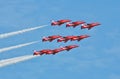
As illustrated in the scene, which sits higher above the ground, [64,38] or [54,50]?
[64,38]

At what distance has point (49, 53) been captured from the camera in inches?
4459

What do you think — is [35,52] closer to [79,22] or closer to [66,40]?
[66,40]

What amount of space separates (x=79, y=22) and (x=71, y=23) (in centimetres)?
465

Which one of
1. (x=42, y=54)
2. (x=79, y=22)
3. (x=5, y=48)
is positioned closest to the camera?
(x=5, y=48)

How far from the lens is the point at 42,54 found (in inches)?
4439

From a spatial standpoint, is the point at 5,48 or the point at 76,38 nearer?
the point at 5,48

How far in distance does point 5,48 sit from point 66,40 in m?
25.3

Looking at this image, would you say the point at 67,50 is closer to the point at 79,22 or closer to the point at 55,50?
the point at 55,50

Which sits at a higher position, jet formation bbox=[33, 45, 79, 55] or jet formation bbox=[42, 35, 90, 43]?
jet formation bbox=[42, 35, 90, 43]

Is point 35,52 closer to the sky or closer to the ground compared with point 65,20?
closer to the ground

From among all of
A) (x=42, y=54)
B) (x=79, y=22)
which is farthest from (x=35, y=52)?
(x=79, y=22)

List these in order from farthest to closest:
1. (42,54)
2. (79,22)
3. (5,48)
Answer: (79,22), (42,54), (5,48)

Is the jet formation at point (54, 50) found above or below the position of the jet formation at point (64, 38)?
below

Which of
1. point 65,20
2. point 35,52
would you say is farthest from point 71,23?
point 35,52
